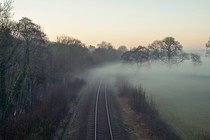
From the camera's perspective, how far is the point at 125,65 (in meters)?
85.3

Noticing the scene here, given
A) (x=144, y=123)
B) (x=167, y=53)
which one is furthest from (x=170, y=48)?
(x=144, y=123)

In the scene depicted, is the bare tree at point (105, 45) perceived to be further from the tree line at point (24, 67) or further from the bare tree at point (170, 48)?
the tree line at point (24, 67)

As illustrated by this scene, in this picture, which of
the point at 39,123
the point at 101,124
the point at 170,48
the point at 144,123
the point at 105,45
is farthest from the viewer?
the point at 105,45

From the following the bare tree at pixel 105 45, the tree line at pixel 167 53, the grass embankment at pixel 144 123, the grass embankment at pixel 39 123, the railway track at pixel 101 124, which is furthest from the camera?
the bare tree at pixel 105 45

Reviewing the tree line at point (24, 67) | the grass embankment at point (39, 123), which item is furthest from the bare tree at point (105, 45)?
the grass embankment at point (39, 123)

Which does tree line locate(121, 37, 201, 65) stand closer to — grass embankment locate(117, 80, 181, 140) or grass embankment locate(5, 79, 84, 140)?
grass embankment locate(117, 80, 181, 140)

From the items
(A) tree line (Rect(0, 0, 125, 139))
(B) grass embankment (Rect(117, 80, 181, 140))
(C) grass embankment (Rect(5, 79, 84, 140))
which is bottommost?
(B) grass embankment (Rect(117, 80, 181, 140))

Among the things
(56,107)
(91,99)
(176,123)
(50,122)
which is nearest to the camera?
(50,122)

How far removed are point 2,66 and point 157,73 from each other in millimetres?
75736

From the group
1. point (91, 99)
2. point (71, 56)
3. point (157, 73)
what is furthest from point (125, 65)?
point (91, 99)

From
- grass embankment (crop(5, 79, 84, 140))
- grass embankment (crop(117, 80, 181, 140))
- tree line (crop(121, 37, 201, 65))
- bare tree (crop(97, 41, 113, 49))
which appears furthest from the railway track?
bare tree (crop(97, 41, 113, 49))

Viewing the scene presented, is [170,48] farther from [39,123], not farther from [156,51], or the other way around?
[39,123]

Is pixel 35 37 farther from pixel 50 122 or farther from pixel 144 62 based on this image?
pixel 144 62

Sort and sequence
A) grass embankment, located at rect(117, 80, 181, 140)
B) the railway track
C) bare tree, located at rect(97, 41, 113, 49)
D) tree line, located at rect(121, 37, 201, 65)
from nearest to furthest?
the railway track, grass embankment, located at rect(117, 80, 181, 140), tree line, located at rect(121, 37, 201, 65), bare tree, located at rect(97, 41, 113, 49)
